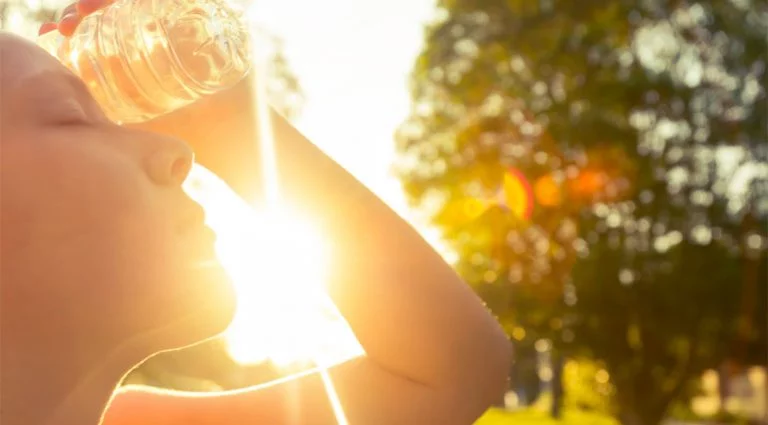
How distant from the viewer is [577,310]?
2219 cm

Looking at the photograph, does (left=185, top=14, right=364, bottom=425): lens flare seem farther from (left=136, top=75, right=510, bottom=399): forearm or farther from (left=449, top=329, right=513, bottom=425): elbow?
(left=449, top=329, right=513, bottom=425): elbow

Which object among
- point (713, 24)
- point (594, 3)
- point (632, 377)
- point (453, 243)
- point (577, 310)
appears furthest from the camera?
point (632, 377)

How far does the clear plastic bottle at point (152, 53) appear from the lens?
1.61 metres

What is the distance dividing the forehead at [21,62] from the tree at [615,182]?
41.4ft

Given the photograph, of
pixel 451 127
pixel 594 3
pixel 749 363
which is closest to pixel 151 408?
pixel 594 3

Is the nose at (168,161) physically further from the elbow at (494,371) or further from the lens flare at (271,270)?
the elbow at (494,371)

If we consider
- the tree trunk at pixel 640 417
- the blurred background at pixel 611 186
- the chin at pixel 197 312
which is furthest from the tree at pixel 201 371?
the tree trunk at pixel 640 417

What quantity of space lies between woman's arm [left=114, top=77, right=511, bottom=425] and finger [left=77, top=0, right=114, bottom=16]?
244 millimetres

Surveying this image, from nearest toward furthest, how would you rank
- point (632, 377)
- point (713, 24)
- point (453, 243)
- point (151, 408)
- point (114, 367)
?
point (114, 367)
point (151, 408)
point (713, 24)
point (453, 243)
point (632, 377)

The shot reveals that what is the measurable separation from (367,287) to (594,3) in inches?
291

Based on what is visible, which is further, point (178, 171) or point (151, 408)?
point (151, 408)

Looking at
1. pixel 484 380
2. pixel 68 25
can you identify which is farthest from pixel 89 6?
pixel 484 380

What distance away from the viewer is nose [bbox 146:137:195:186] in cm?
116

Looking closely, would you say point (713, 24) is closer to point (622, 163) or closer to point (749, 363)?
point (622, 163)
